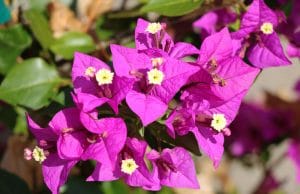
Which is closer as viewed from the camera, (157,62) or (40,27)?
(157,62)

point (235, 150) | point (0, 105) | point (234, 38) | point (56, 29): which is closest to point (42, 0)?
point (56, 29)

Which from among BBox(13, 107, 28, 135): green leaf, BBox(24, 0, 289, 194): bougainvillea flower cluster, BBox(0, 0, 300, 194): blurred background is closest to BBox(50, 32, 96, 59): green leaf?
BBox(0, 0, 300, 194): blurred background

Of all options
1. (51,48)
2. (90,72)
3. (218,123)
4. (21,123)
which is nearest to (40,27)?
(51,48)

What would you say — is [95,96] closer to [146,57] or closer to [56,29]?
[146,57]

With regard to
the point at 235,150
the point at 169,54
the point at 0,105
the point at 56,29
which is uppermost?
the point at 169,54

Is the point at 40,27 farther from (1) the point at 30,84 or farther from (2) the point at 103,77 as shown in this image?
(2) the point at 103,77

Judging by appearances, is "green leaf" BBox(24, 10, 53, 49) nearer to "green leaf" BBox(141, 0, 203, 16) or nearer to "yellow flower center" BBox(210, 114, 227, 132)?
"green leaf" BBox(141, 0, 203, 16)
